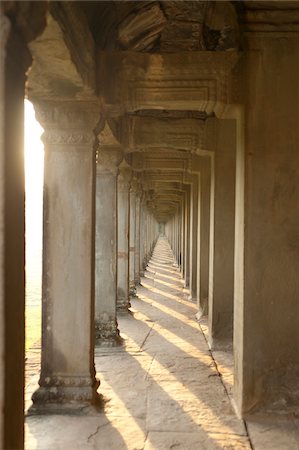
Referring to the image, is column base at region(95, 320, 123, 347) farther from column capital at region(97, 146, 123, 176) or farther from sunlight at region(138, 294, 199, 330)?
column capital at region(97, 146, 123, 176)

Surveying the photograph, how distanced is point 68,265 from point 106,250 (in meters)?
2.42

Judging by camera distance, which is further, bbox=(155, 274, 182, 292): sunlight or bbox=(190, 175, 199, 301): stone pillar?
bbox=(155, 274, 182, 292): sunlight

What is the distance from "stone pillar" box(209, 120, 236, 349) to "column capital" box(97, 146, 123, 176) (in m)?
1.60

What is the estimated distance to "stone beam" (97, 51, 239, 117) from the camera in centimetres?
490

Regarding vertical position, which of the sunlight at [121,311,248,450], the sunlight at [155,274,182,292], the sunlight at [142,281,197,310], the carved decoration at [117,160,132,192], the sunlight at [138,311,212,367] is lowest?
the sunlight at [155,274,182,292]

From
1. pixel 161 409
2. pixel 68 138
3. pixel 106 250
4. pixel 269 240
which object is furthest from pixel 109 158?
pixel 161 409

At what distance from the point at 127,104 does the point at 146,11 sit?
950 millimetres

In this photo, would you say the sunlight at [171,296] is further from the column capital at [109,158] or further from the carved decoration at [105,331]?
the column capital at [109,158]

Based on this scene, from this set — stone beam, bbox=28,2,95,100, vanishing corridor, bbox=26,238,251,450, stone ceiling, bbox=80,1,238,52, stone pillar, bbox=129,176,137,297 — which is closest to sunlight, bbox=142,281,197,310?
stone pillar, bbox=129,176,137,297

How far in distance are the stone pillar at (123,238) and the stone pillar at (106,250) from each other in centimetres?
235

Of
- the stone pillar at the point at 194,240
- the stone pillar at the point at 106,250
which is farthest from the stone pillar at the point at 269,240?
the stone pillar at the point at 194,240

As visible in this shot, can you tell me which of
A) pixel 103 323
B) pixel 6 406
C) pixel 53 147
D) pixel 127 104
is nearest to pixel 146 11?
pixel 127 104

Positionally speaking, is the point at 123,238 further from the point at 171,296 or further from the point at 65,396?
the point at 65,396

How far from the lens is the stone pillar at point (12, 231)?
2.31 meters
